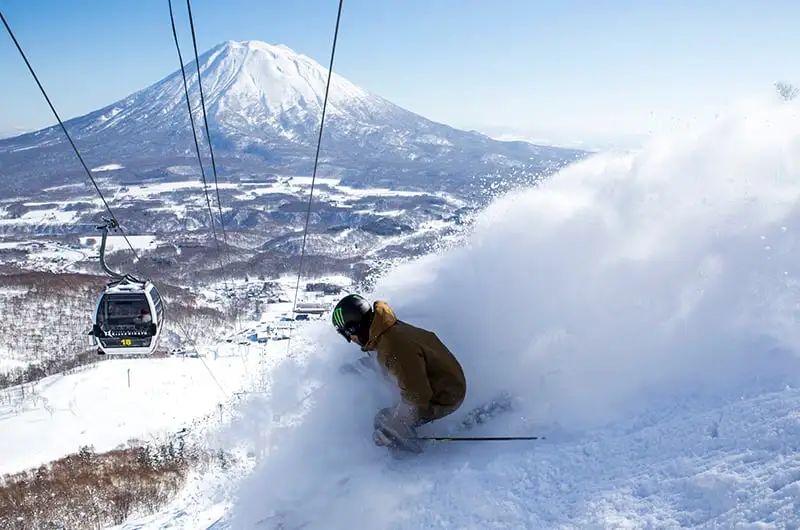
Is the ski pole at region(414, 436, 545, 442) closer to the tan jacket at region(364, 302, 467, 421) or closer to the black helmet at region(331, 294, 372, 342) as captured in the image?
the tan jacket at region(364, 302, 467, 421)

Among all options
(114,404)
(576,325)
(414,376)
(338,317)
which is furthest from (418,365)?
(114,404)

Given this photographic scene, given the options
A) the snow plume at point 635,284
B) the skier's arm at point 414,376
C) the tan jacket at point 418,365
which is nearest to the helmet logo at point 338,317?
the tan jacket at point 418,365

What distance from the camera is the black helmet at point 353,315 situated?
5.29 m

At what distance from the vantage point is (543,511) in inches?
158

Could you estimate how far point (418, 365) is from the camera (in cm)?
494

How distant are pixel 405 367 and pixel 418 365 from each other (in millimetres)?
115

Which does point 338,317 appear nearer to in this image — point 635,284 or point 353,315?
point 353,315

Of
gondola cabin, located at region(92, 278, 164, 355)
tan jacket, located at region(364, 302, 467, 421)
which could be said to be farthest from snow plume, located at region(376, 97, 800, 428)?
gondola cabin, located at region(92, 278, 164, 355)

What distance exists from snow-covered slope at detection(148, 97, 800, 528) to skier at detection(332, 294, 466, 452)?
0.35 metres

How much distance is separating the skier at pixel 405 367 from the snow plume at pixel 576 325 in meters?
0.35

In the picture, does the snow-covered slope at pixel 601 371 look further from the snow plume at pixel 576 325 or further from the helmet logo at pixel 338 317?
the helmet logo at pixel 338 317

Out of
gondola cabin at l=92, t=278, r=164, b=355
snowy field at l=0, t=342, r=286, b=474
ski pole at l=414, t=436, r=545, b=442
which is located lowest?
snowy field at l=0, t=342, r=286, b=474

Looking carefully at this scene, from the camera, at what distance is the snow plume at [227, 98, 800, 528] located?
4855mm

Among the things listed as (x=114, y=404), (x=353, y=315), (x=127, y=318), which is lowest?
(x=114, y=404)
